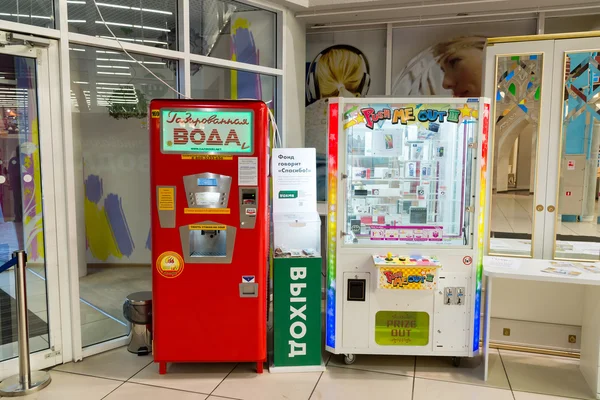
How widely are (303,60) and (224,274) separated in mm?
2941

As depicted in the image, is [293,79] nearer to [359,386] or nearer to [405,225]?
[405,225]

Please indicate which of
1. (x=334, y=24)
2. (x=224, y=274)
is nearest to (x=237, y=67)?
(x=334, y=24)

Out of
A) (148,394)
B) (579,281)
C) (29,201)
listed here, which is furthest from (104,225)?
(579,281)

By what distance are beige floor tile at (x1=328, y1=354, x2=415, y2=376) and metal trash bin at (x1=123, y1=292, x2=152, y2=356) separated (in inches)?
58.0

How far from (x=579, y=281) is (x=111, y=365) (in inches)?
133

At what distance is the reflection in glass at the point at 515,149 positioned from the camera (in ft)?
11.6

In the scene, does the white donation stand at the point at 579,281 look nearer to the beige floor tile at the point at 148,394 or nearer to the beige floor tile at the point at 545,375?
the beige floor tile at the point at 545,375

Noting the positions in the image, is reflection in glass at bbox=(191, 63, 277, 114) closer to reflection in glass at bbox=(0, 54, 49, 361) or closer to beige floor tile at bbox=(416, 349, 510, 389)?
reflection in glass at bbox=(0, 54, 49, 361)

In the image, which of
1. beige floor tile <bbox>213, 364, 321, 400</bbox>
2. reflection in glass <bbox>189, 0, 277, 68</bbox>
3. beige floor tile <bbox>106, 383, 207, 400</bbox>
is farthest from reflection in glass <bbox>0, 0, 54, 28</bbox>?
beige floor tile <bbox>213, 364, 321, 400</bbox>

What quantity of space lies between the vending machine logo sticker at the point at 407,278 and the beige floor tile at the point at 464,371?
0.66 meters

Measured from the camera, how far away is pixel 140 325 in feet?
11.8

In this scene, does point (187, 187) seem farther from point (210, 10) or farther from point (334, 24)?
point (334, 24)

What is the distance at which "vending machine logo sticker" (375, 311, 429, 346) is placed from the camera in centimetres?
335

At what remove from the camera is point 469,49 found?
15.8ft
